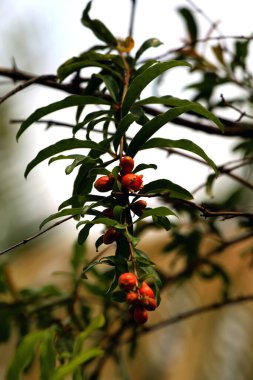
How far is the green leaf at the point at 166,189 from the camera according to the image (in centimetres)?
65

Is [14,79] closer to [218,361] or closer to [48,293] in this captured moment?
[48,293]

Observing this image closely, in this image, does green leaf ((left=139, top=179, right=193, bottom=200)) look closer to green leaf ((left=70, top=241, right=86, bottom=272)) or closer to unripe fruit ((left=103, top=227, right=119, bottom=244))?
unripe fruit ((left=103, top=227, right=119, bottom=244))

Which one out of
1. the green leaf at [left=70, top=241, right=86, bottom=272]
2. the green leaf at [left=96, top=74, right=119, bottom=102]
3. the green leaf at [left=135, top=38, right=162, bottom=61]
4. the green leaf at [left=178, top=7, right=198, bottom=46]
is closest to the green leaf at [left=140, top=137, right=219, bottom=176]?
the green leaf at [left=96, top=74, right=119, bottom=102]

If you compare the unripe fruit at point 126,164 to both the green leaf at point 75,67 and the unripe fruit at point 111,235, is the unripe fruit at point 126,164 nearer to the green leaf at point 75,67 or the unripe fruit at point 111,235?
the unripe fruit at point 111,235

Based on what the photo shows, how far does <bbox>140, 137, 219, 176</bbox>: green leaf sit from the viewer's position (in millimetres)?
648

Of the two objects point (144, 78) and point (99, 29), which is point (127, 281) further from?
point (99, 29)

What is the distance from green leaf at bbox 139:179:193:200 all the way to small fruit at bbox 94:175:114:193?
5 centimetres

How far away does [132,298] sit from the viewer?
0.57 meters

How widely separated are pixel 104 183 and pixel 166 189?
74mm

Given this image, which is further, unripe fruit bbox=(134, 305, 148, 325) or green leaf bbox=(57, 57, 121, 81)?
green leaf bbox=(57, 57, 121, 81)

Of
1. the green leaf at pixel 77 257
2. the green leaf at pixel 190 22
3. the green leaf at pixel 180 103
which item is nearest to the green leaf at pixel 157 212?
the green leaf at pixel 180 103

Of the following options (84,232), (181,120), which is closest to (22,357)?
(84,232)

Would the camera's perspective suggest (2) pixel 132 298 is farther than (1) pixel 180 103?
No

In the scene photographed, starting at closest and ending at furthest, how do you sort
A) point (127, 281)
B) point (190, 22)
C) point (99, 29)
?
point (127, 281), point (99, 29), point (190, 22)
